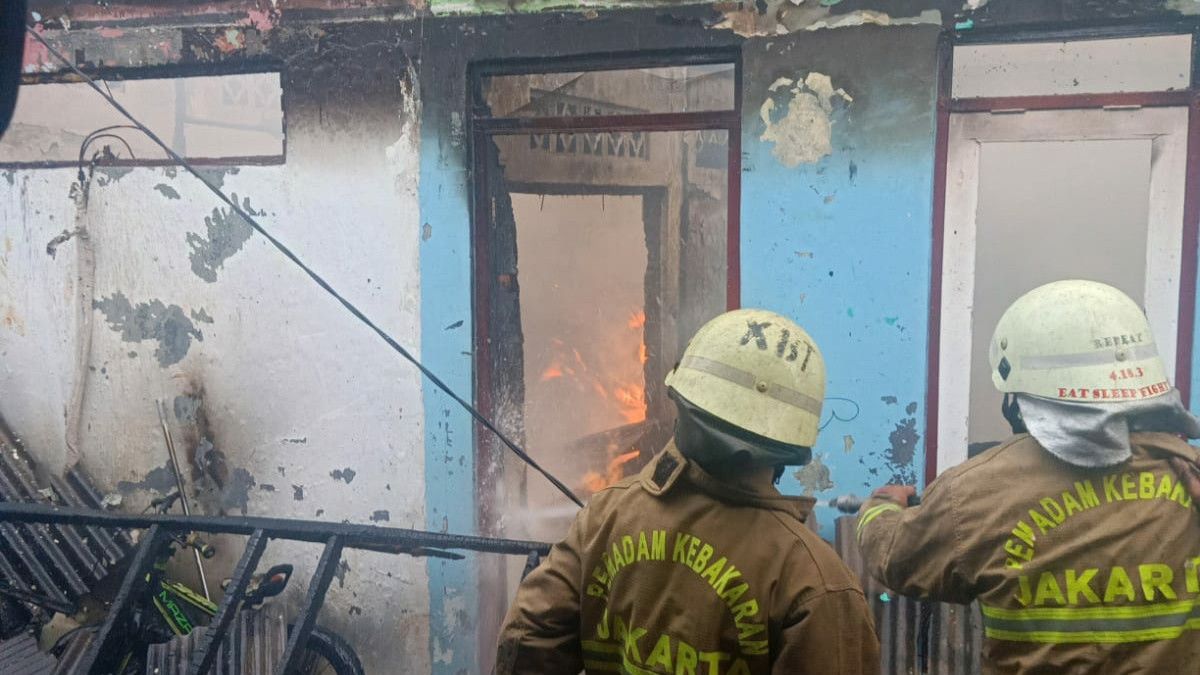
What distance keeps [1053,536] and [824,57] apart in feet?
7.97

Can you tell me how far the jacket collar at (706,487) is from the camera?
1964mm

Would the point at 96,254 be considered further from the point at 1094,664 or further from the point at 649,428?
the point at 1094,664

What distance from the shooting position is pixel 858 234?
3930 mm

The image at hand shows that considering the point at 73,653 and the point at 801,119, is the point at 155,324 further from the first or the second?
the point at 801,119

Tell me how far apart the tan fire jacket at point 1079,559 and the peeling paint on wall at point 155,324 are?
13.8 feet

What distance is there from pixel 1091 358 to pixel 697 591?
49.0 inches

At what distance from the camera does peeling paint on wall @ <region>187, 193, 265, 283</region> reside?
4.80 m

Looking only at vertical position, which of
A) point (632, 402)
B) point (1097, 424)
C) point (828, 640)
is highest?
point (1097, 424)

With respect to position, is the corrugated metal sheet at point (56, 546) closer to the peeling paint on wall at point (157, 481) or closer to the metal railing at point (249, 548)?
the peeling paint on wall at point (157, 481)

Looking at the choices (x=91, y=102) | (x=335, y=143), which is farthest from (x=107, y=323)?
(x=335, y=143)

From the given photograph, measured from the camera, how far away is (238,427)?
4.98m

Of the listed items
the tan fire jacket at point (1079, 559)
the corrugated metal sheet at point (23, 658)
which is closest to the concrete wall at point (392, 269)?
the corrugated metal sheet at point (23, 658)

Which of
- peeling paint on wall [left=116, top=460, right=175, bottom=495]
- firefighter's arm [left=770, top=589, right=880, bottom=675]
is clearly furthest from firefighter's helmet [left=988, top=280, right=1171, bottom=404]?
peeling paint on wall [left=116, top=460, right=175, bottom=495]

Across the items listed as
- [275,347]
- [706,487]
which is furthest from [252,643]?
[706,487]
